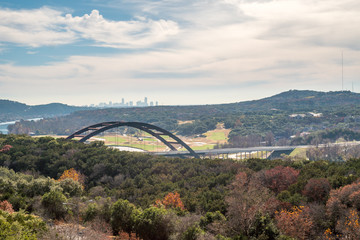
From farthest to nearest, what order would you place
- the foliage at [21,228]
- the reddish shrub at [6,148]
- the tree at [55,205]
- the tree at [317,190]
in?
1. the reddish shrub at [6,148]
2. the tree at [317,190]
3. the tree at [55,205]
4. the foliage at [21,228]

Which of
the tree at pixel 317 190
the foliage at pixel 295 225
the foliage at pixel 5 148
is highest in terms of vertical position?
the foliage at pixel 5 148

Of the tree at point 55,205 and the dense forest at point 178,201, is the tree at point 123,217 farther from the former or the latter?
the tree at point 55,205

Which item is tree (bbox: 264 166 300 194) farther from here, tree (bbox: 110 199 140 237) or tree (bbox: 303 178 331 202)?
tree (bbox: 110 199 140 237)

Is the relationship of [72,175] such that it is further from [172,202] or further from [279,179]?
[279,179]

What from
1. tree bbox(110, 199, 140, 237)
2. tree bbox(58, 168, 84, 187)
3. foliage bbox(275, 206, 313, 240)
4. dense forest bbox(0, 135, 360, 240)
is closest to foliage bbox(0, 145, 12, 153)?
dense forest bbox(0, 135, 360, 240)

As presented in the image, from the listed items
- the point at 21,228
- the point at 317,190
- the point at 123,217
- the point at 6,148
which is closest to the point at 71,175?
the point at 6,148

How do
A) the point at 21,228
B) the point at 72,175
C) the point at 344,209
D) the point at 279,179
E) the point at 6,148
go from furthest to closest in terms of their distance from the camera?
the point at 6,148 < the point at 72,175 < the point at 279,179 < the point at 344,209 < the point at 21,228

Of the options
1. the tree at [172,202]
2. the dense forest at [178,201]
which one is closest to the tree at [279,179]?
the dense forest at [178,201]

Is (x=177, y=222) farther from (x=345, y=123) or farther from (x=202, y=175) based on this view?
(x=345, y=123)
